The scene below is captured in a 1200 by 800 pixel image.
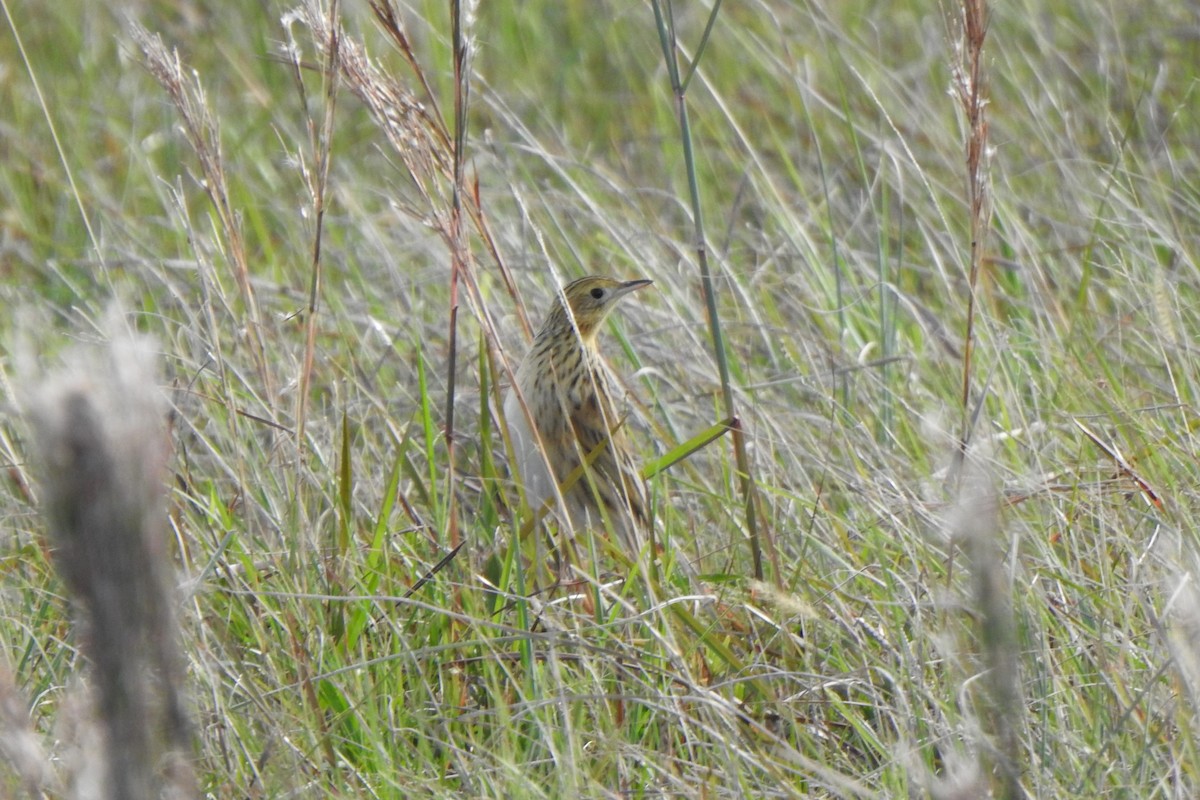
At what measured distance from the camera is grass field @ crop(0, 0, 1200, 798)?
2195 millimetres

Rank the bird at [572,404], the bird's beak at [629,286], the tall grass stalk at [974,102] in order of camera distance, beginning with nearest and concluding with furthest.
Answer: the tall grass stalk at [974,102] < the bird at [572,404] < the bird's beak at [629,286]

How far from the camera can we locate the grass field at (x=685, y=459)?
2.20 meters

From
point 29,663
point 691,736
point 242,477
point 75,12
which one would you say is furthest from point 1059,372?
point 75,12

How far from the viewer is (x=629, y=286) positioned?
3.55m

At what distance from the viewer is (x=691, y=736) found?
2.23m

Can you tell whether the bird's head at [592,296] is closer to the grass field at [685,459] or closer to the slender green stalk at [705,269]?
the grass field at [685,459]

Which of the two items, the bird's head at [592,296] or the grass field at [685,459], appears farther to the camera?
the bird's head at [592,296]

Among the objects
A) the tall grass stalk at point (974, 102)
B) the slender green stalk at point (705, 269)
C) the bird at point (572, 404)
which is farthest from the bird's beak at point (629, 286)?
the tall grass stalk at point (974, 102)

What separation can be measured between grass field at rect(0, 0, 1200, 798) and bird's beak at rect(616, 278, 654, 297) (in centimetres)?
13

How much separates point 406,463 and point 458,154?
3.46ft

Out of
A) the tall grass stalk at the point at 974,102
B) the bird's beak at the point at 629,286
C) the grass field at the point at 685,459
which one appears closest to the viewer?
the grass field at the point at 685,459

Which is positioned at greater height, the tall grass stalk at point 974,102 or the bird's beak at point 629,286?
the tall grass stalk at point 974,102

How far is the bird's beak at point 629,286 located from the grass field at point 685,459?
0.13 meters

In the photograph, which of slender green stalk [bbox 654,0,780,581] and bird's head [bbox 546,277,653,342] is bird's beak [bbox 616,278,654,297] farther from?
slender green stalk [bbox 654,0,780,581]
